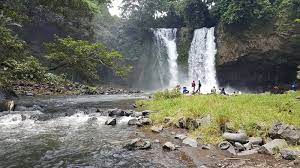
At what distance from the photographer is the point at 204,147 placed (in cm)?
1046

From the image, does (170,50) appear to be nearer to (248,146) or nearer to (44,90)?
(44,90)

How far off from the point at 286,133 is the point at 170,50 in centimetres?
4448

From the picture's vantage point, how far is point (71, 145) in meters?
11.0

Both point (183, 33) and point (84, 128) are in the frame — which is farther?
point (183, 33)

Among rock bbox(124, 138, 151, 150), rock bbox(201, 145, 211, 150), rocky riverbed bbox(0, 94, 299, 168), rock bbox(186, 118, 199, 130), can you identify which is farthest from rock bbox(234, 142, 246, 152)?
rock bbox(186, 118, 199, 130)

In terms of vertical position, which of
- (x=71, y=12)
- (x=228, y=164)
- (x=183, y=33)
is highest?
(x=183, y=33)

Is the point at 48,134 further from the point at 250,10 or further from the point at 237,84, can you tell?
the point at 237,84

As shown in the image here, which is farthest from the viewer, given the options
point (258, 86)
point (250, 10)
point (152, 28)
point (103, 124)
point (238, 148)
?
point (152, 28)

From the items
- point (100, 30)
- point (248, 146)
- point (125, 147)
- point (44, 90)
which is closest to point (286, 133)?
point (248, 146)

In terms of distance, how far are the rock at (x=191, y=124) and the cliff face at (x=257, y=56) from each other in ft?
104

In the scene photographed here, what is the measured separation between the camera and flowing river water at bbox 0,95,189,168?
9.02m

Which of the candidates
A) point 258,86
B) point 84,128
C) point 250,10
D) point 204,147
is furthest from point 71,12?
point 258,86

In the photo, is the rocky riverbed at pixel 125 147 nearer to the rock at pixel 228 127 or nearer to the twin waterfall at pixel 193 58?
the rock at pixel 228 127

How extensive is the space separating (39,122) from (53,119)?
3.35 feet
